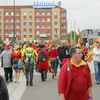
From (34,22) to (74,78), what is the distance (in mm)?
142530

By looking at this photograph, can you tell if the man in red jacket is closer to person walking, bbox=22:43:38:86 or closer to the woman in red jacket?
person walking, bbox=22:43:38:86

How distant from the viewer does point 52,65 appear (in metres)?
21.2

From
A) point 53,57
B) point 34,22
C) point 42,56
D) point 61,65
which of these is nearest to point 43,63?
point 42,56

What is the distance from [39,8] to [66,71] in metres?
142

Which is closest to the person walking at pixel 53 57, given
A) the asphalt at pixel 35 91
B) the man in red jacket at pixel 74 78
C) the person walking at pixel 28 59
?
the asphalt at pixel 35 91

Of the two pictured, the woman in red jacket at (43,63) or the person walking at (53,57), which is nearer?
the woman in red jacket at (43,63)

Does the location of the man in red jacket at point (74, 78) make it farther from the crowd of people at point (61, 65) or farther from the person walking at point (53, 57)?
the person walking at point (53, 57)

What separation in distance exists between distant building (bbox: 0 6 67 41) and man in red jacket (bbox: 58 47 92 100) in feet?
457

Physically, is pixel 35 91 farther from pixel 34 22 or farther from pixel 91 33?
pixel 34 22

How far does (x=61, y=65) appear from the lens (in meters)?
19.9

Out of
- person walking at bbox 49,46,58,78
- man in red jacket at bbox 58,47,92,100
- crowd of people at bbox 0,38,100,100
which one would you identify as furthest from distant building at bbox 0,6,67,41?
man in red jacket at bbox 58,47,92,100

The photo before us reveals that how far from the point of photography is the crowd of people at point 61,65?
708 centimetres

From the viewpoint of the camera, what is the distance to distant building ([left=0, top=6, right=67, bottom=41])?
486 ft

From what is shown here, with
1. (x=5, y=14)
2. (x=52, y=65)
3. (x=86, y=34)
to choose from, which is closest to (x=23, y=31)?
(x=5, y=14)
